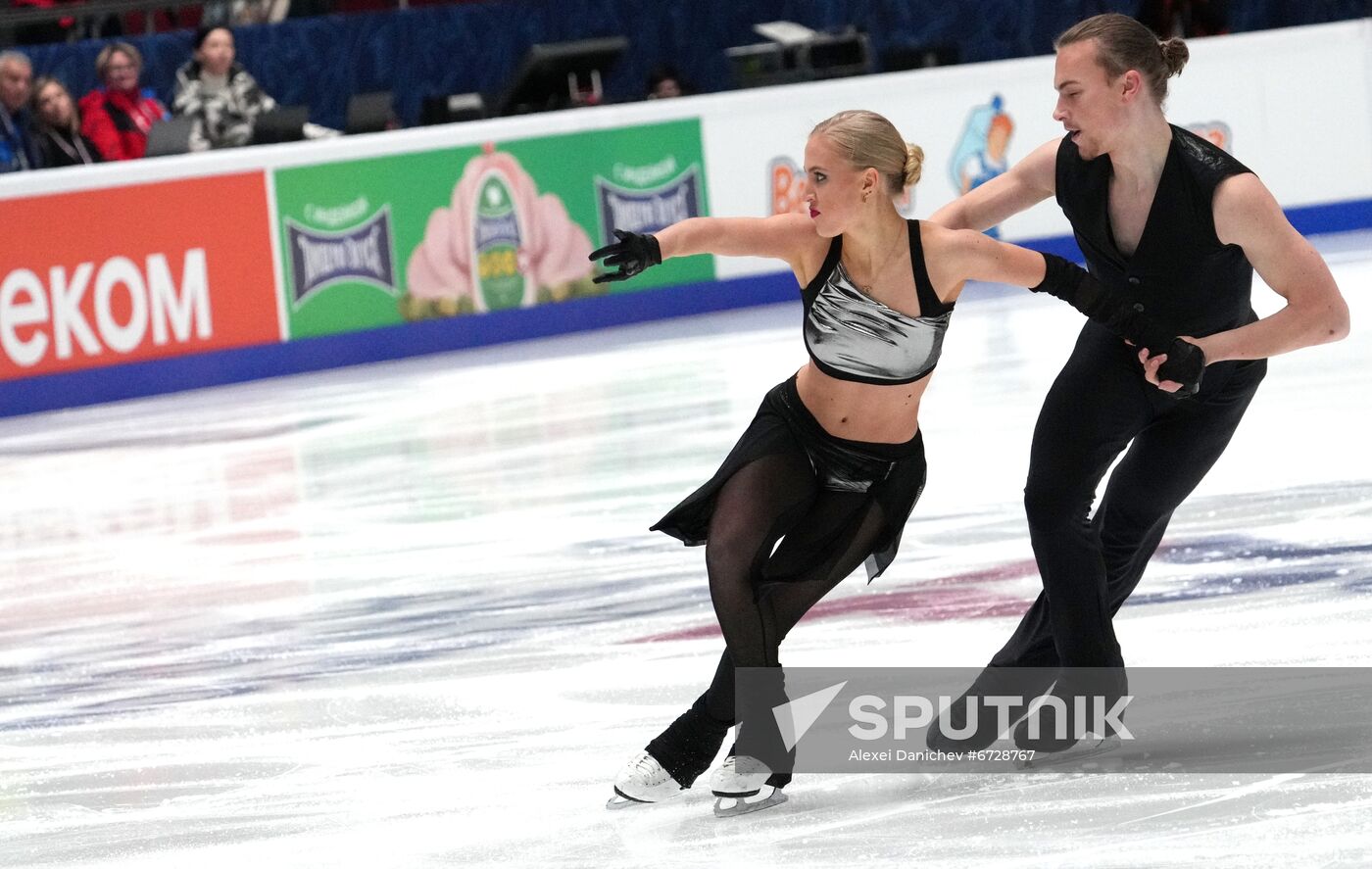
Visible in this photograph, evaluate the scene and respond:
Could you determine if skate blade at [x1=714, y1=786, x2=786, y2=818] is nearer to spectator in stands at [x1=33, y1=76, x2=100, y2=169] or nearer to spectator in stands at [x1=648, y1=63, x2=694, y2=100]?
spectator in stands at [x1=33, y1=76, x2=100, y2=169]

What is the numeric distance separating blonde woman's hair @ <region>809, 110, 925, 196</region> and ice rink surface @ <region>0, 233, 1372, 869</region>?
0.98 m

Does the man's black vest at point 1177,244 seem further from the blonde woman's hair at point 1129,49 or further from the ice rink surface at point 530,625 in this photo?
the ice rink surface at point 530,625

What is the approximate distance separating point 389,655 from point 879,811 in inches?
65.5

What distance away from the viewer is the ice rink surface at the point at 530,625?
2.90m

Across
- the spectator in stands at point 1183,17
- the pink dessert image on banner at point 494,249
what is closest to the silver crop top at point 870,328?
the pink dessert image on banner at point 494,249

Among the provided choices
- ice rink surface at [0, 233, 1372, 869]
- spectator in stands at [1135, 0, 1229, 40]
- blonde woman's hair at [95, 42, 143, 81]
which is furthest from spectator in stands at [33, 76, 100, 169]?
spectator in stands at [1135, 0, 1229, 40]

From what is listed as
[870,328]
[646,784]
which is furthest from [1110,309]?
[646,784]

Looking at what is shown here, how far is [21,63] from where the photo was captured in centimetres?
979

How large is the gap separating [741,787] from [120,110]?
8029 mm

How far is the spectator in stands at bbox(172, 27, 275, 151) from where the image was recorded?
10055mm

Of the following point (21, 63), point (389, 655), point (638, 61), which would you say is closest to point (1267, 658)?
point (389, 655)

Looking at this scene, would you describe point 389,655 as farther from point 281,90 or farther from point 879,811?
point 281,90

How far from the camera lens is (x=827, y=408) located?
3031 mm

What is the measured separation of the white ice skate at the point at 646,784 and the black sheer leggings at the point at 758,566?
2cm
